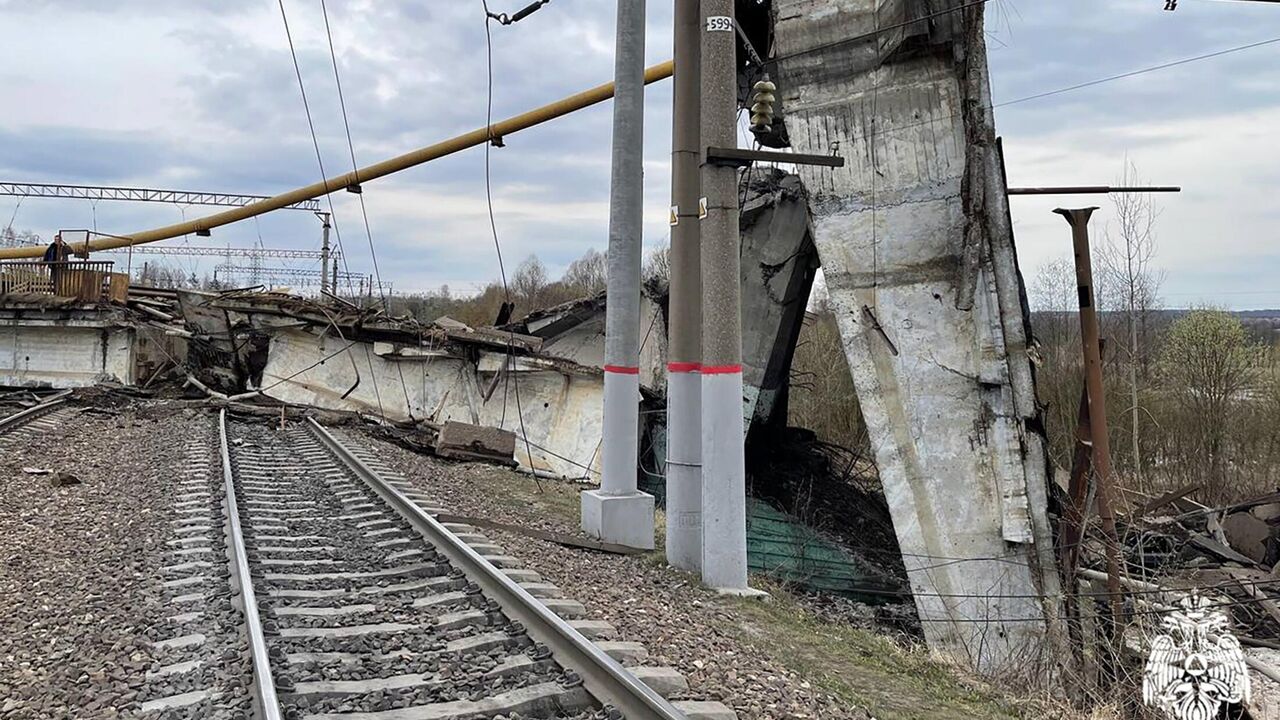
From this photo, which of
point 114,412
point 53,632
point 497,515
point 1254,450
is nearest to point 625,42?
point 497,515

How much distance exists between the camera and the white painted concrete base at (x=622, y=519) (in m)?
8.50

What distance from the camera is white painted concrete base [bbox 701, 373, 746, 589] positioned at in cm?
708

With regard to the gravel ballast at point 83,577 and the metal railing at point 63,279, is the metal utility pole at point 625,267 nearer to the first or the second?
the gravel ballast at point 83,577

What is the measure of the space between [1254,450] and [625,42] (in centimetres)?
1758

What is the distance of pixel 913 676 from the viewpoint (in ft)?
19.2

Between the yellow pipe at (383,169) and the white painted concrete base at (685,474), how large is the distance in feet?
42.1

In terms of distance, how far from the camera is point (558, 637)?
4.79 metres

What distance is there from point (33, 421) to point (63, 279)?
339 inches

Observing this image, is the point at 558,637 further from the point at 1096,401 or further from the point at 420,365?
the point at 420,365

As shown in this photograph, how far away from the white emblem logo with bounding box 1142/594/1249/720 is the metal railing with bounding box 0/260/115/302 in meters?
22.5

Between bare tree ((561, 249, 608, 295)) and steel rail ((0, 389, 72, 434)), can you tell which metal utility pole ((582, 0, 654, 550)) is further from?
bare tree ((561, 249, 608, 295))

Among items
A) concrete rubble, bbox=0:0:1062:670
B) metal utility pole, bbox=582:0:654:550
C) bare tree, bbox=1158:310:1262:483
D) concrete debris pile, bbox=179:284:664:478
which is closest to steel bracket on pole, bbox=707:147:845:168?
metal utility pole, bbox=582:0:654:550

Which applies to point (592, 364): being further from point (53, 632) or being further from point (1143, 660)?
point (53, 632)

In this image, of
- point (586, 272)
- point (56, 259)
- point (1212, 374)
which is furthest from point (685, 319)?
point (586, 272)
